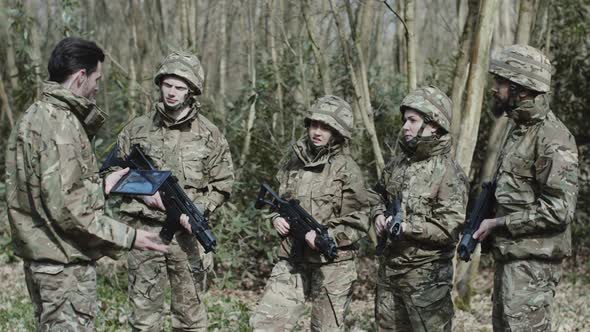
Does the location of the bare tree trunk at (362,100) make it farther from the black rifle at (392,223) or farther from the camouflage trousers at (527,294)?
the camouflage trousers at (527,294)

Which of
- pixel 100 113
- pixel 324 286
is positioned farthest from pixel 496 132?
pixel 100 113

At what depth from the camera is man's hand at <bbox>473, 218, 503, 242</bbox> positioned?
4102mm

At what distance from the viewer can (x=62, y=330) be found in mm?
3672

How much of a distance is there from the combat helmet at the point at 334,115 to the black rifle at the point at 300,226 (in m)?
0.62

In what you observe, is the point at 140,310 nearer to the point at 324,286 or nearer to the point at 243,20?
the point at 324,286

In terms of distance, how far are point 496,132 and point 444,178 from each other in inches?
141

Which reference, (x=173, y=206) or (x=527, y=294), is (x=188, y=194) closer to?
(x=173, y=206)

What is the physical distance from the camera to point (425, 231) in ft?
14.7

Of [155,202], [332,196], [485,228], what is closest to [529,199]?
[485,228]

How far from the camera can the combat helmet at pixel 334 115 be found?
494cm

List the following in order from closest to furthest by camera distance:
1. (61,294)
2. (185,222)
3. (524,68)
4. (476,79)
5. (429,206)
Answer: (61,294) → (524,68) → (429,206) → (185,222) → (476,79)

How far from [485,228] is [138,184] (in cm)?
211

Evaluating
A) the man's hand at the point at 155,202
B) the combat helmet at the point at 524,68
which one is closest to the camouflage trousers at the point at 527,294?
the combat helmet at the point at 524,68

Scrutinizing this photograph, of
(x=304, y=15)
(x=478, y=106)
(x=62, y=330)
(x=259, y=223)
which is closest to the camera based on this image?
(x=62, y=330)
